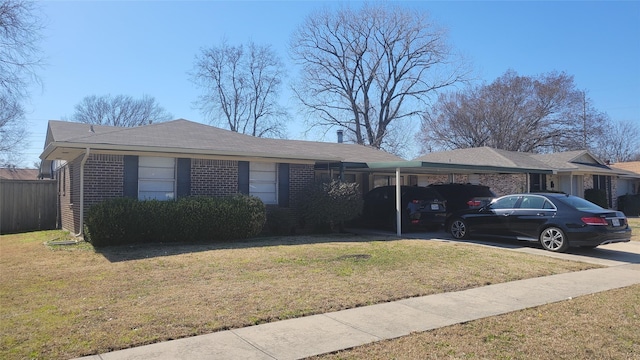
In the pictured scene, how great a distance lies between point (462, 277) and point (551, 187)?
21.0 m

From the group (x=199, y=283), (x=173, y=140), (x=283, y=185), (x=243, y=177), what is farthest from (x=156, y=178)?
(x=199, y=283)

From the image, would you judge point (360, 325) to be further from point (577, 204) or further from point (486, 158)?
point (486, 158)

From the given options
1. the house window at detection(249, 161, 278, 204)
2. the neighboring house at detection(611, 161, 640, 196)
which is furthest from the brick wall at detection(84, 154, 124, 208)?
the neighboring house at detection(611, 161, 640, 196)

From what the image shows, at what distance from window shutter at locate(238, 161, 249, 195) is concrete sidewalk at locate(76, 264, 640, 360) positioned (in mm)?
8350

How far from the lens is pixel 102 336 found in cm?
456

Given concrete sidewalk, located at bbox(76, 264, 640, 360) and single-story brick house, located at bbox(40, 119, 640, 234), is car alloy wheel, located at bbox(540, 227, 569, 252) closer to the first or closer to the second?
concrete sidewalk, located at bbox(76, 264, 640, 360)

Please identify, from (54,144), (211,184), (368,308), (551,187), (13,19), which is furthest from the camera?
(551,187)

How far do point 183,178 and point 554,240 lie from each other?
381 inches

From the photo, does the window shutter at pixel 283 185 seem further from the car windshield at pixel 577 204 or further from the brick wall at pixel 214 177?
the car windshield at pixel 577 204

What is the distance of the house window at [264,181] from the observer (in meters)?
14.0

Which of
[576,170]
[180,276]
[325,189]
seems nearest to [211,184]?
[325,189]

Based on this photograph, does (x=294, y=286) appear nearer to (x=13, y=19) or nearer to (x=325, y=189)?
(x=325, y=189)

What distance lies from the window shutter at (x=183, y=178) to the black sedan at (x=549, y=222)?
25.5 feet

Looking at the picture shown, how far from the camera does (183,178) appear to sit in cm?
1264
